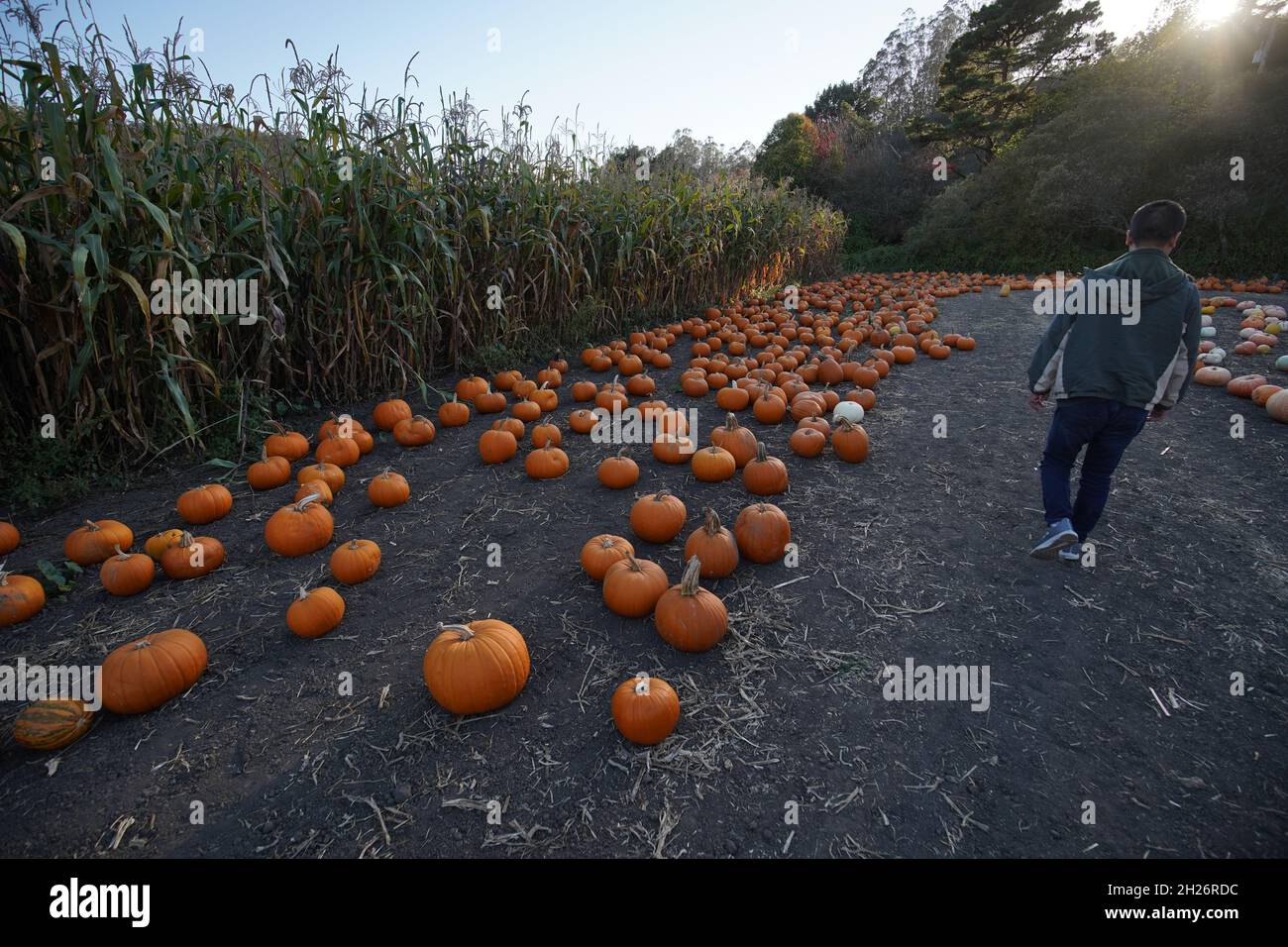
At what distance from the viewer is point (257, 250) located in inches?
187

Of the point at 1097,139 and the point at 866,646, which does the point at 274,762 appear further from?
the point at 1097,139

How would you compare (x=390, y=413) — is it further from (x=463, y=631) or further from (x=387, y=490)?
(x=463, y=631)

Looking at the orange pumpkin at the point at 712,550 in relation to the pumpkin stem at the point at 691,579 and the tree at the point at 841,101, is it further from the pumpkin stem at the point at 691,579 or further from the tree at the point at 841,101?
the tree at the point at 841,101

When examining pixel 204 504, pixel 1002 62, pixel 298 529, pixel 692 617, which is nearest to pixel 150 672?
pixel 298 529

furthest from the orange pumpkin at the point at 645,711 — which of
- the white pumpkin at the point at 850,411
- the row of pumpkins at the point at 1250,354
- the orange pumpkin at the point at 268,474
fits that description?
the row of pumpkins at the point at 1250,354

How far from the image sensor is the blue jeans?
3.27m

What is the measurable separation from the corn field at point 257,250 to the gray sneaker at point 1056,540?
18.7 feet

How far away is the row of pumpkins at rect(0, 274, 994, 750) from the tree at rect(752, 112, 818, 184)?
26.4 meters

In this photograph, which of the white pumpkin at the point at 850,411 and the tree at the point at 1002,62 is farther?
the tree at the point at 1002,62

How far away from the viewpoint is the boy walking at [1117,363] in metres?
3.15

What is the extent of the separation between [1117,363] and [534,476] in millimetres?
4015
